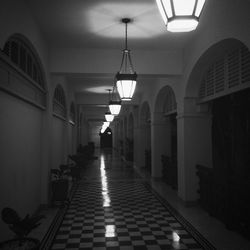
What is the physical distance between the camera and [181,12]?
2326mm

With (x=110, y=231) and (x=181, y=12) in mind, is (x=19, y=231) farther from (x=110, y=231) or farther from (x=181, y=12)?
(x=181, y=12)

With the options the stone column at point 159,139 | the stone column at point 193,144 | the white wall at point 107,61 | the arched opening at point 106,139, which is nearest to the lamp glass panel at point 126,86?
the white wall at point 107,61

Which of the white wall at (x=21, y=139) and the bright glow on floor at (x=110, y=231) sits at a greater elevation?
the white wall at (x=21, y=139)

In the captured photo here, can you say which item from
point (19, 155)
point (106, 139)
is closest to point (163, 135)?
point (19, 155)

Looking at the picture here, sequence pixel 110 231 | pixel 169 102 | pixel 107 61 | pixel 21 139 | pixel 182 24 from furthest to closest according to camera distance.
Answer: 1. pixel 169 102
2. pixel 107 61
3. pixel 110 231
4. pixel 21 139
5. pixel 182 24

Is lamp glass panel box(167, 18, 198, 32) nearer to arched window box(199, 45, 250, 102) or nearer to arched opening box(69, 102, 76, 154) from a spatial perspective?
arched window box(199, 45, 250, 102)

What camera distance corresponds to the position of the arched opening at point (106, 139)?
4566 cm

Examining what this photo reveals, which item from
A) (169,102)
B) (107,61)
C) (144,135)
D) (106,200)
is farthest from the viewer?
(144,135)

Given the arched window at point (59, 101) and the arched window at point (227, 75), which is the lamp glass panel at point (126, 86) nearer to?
the arched window at point (227, 75)

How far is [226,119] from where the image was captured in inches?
297

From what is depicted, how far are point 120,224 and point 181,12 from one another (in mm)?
5188

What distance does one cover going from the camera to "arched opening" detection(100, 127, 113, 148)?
4566 centimetres

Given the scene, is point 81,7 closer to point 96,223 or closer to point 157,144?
point 96,223

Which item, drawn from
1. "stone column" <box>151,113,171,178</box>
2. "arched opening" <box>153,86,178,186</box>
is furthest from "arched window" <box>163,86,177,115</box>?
"stone column" <box>151,113,171,178</box>
